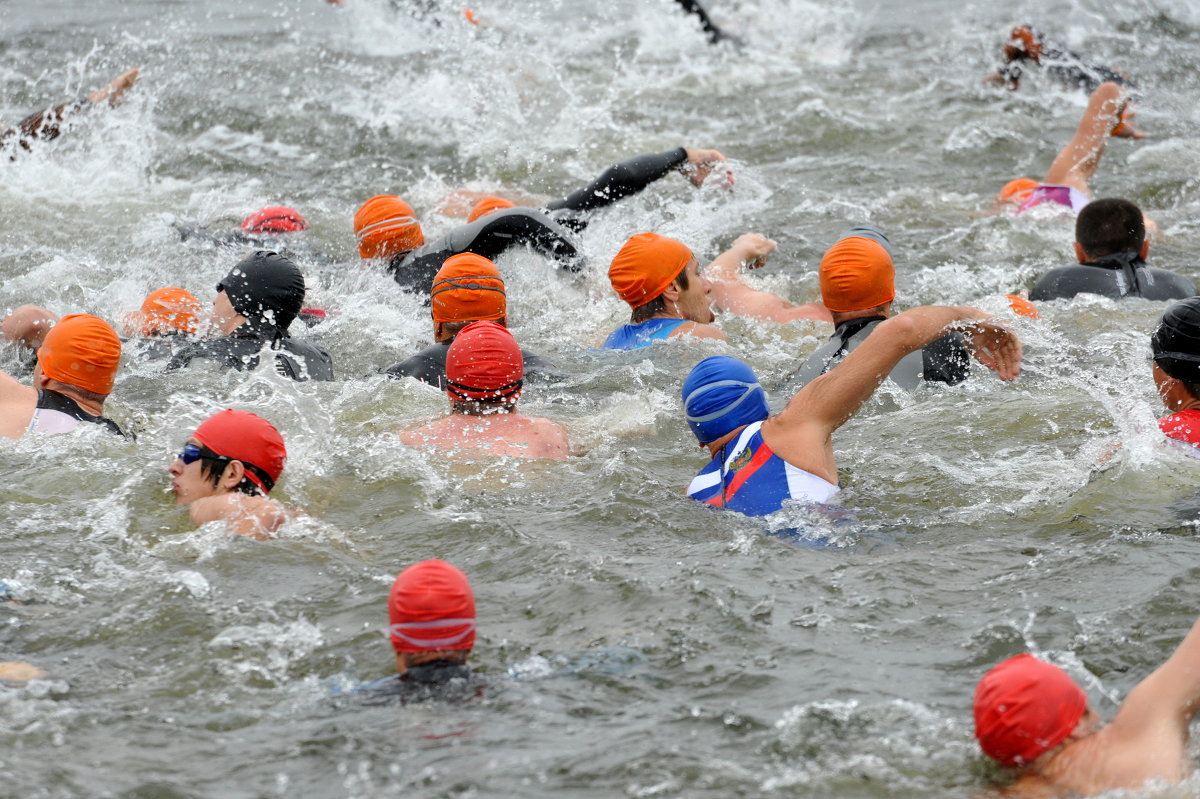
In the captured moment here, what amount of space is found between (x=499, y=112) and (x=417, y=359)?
693 centimetres

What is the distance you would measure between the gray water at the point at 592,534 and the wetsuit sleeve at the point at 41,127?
1.24ft

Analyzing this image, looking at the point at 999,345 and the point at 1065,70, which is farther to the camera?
the point at 1065,70

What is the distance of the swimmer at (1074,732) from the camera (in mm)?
3551

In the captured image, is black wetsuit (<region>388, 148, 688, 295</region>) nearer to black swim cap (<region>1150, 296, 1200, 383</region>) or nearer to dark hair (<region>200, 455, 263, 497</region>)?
dark hair (<region>200, 455, 263, 497</region>)

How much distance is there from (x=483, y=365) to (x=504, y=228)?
2.51m

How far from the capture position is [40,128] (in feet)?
40.0

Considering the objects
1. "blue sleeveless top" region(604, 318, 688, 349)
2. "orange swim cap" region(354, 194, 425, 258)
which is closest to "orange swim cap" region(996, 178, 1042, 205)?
"blue sleeveless top" region(604, 318, 688, 349)

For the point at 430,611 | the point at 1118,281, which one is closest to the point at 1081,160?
the point at 1118,281

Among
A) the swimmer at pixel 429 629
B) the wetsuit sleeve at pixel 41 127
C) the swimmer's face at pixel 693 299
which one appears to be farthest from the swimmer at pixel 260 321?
the wetsuit sleeve at pixel 41 127

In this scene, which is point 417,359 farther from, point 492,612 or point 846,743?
point 846,743

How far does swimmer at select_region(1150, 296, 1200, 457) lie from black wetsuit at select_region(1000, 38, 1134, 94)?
32.7 feet

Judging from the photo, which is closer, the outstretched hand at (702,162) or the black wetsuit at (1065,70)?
the outstretched hand at (702,162)

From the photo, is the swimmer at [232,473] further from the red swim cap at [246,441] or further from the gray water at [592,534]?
the gray water at [592,534]

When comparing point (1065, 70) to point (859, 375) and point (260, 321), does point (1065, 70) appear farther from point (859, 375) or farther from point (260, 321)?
point (859, 375)
